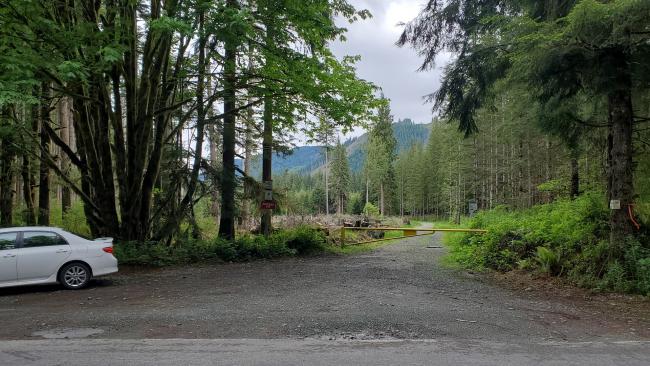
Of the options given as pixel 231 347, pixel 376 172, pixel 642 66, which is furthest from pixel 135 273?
pixel 376 172

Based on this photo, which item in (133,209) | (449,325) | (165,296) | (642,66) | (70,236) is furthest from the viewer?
(133,209)

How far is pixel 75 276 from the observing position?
408 inches

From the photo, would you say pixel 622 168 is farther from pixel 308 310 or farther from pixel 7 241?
pixel 7 241

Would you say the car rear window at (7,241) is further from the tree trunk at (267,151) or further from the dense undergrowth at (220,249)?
the tree trunk at (267,151)

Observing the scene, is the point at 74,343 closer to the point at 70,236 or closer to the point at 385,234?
the point at 70,236

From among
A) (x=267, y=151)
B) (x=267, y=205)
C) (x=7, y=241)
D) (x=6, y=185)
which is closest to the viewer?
(x=7, y=241)

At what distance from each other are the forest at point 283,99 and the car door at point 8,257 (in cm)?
296

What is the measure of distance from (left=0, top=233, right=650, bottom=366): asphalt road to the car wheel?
0.31m

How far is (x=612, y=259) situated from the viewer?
1003 cm

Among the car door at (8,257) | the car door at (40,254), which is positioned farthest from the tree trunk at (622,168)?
the car door at (8,257)

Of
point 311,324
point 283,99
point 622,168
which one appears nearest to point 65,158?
point 283,99

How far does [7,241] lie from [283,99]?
8.43 metres

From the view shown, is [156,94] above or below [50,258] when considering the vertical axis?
above

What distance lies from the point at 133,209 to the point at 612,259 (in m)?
13.7
